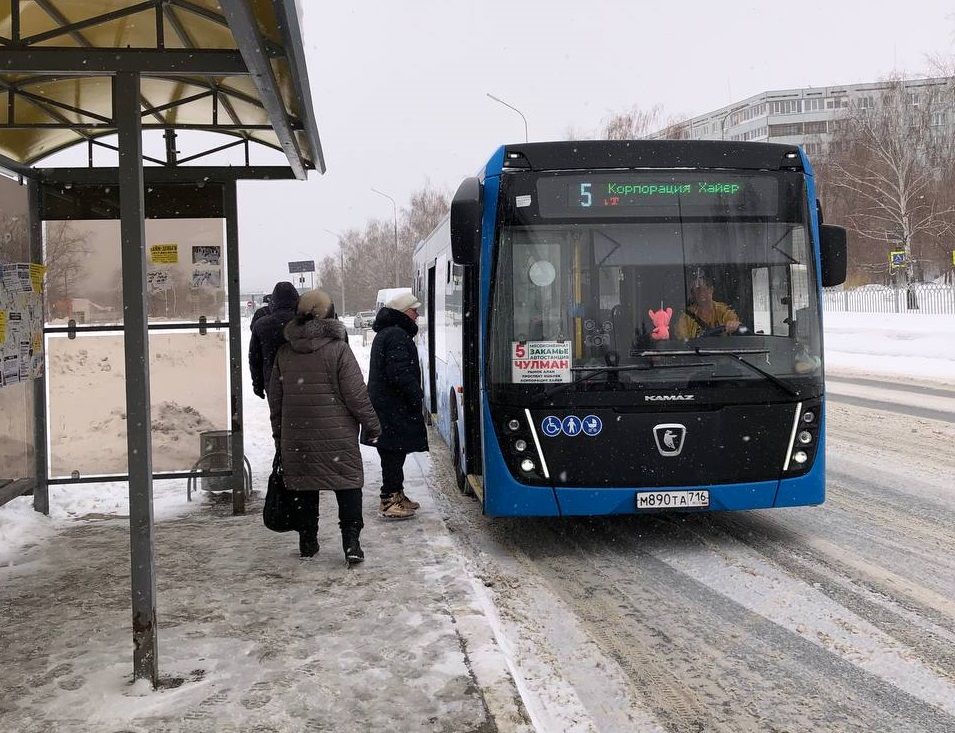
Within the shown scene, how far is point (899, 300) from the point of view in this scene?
41625 mm

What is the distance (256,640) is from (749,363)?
147 inches

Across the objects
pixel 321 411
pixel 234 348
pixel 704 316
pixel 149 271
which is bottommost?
pixel 321 411

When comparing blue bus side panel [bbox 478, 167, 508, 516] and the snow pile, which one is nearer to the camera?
blue bus side panel [bbox 478, 167, 508, 516]

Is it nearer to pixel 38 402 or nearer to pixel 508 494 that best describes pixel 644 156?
pixel 508 494

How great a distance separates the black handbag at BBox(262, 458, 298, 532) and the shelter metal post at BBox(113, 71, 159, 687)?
2.20m

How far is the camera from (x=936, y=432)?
39.3 feet

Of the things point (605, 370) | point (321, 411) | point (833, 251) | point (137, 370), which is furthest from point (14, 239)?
point (833, 251)

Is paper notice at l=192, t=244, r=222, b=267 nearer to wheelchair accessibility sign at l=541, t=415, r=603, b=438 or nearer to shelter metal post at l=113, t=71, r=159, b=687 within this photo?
wheelchair accessibility sign at l=541, t=415, r=603, b=438

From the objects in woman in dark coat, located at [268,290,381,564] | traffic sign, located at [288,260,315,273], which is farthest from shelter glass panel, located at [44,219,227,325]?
traffic sign, located at [288,260,315,273]

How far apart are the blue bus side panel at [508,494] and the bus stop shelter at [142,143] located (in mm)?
2257

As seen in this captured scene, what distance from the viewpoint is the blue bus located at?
21.7ft

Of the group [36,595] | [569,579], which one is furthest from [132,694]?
[569,579]

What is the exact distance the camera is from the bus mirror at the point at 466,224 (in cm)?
668

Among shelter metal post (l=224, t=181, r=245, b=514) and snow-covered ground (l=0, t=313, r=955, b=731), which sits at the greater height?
shelter metal post (l=224, t=181, r=245, b=514)
